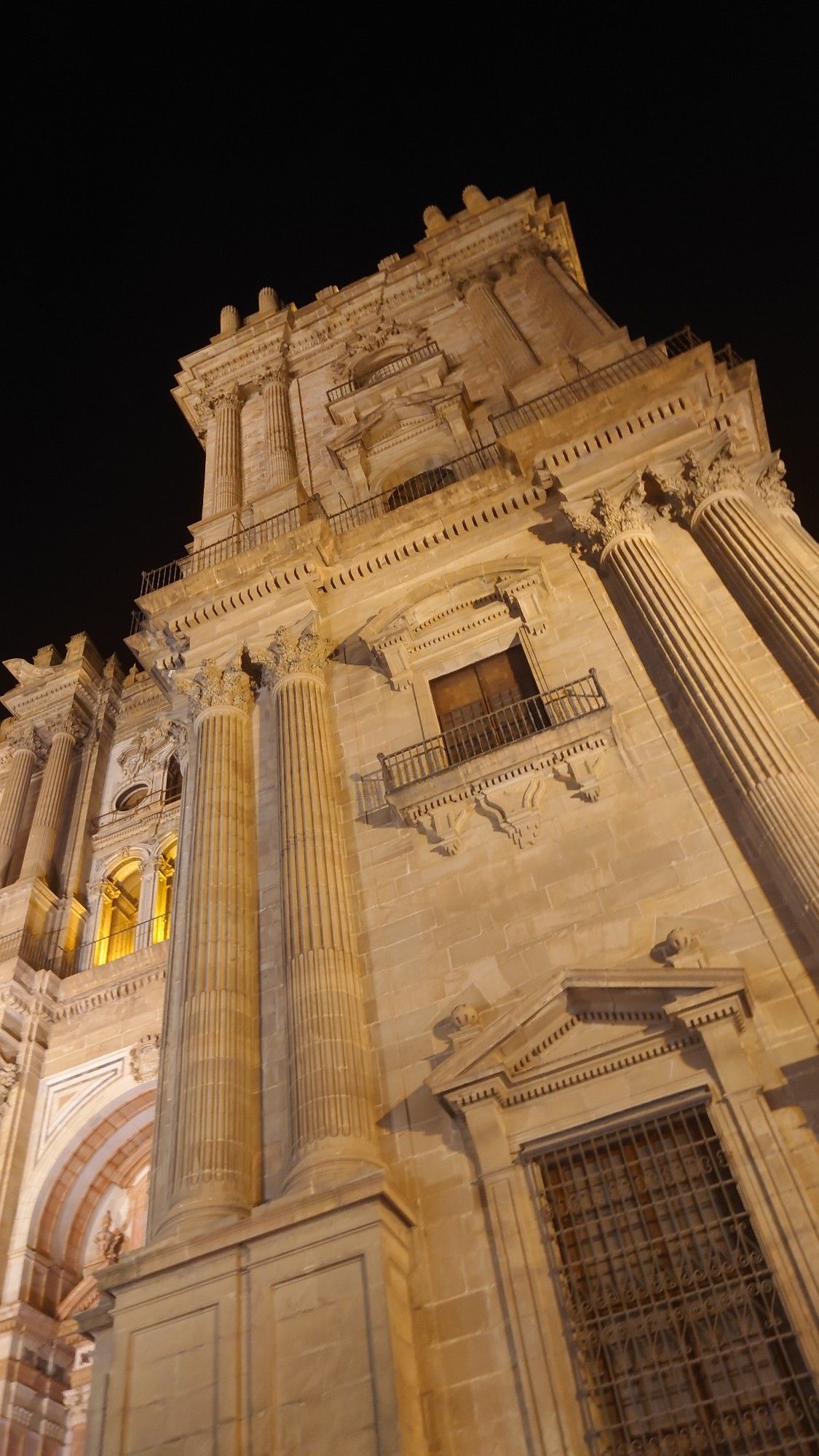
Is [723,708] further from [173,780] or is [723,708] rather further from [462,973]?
[173,780]

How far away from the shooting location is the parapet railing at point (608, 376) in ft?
57.4

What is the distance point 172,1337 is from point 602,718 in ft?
27.5

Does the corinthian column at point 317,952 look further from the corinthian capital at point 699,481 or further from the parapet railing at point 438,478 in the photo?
the corinthian capital at point 699,481

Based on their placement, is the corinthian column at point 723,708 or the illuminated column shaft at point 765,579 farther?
the illuminated column shaft at point 765,579

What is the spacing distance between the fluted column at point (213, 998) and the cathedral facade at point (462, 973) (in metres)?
0.05

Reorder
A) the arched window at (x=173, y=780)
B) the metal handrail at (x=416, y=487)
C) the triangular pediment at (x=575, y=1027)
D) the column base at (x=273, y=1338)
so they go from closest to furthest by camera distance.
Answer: the column base at (x=273, y=1338), the triangular pediment at (x=575, y=1027), the metal handrail at (x=416, y=487), the arched window at (x=173, y=780)

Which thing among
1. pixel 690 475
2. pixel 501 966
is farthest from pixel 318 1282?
pixel 690 475

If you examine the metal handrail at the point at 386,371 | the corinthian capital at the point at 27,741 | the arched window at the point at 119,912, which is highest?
the metal handrail at the point at 386,371

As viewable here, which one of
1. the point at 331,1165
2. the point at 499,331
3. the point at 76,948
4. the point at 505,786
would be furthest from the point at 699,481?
the point at 76,948

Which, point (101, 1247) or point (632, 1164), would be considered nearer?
point (632, 1164)

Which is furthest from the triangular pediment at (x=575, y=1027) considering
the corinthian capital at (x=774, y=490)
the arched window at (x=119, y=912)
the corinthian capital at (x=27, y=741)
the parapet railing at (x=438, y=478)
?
the corinthian capital at (x=27, y=741)

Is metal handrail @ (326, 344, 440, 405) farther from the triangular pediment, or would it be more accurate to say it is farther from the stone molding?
the triangular pediment

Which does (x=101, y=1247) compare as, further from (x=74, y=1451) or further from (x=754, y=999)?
(x=754, y=999)

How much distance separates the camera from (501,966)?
38.7 feet
